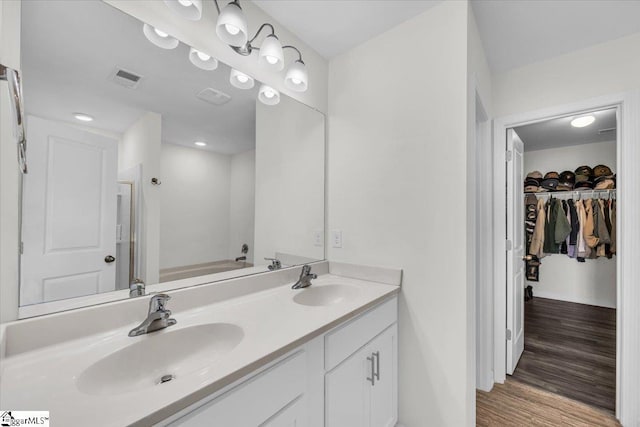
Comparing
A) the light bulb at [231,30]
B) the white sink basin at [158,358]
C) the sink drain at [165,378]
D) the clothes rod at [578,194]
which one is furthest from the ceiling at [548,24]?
the clothes rod at [578,194]

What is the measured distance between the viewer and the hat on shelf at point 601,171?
3535mm

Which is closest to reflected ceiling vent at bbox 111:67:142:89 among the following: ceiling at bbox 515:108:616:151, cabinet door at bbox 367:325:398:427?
cabinet door at bbox 367:325:398:427

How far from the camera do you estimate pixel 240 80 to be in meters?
1.46

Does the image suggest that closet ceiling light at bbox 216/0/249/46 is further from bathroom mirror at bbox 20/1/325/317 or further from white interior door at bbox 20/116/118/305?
white interior door at bbox 20/116/118/305

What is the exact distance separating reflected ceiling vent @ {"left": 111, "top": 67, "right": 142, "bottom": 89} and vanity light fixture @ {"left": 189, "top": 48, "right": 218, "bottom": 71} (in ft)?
0.85

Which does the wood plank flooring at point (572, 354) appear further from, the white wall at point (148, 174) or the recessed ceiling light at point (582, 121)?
the white wall at point (148, 174)

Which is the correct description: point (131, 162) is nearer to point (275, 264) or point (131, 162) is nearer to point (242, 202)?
point (242, 202)

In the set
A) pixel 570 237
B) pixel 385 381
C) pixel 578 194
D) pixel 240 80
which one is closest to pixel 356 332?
pixel 385 381

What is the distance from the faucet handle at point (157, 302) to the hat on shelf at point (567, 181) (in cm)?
493

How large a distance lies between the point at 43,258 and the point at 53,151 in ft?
1.19

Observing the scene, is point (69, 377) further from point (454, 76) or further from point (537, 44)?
point (537, 44)

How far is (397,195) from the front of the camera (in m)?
1.60

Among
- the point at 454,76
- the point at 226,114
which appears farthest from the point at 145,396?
the point at 454,76

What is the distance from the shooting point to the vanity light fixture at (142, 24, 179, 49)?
3.65ft
